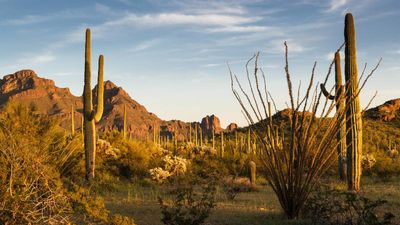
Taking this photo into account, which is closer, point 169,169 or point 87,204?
point 87,204

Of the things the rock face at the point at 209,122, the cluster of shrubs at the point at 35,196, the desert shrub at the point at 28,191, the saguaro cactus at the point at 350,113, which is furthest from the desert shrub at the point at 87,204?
the rock face at the point at 209,122

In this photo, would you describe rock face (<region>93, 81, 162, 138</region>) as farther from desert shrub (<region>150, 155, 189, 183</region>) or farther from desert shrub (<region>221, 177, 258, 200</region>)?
desert shrub (<region>221, 177, 258, 200</region>)

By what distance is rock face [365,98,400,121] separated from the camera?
53.5 meters

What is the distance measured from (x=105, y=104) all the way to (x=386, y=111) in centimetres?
7755

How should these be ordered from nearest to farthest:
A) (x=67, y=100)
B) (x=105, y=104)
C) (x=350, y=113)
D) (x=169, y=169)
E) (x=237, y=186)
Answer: (x=350, y=113)
(x=237, y=186)
(x=169, y=169)
(x=67, y=100)
(x=105, y=104)

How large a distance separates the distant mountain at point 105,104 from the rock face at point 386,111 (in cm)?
4068

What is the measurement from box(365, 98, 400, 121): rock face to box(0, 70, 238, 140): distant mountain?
40.7 metres

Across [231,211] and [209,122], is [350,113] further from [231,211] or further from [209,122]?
[209,122]

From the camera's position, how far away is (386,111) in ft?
179

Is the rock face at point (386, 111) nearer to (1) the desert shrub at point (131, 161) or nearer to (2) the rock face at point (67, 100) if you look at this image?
(1) the desert shrub at point (131, 161)

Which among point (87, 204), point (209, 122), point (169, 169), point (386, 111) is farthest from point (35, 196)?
point (209, 122)

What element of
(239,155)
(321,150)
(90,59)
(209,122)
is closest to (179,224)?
(321,150)

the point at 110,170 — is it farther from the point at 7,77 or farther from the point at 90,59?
the point at 7,77

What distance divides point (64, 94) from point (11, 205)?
357 feet
